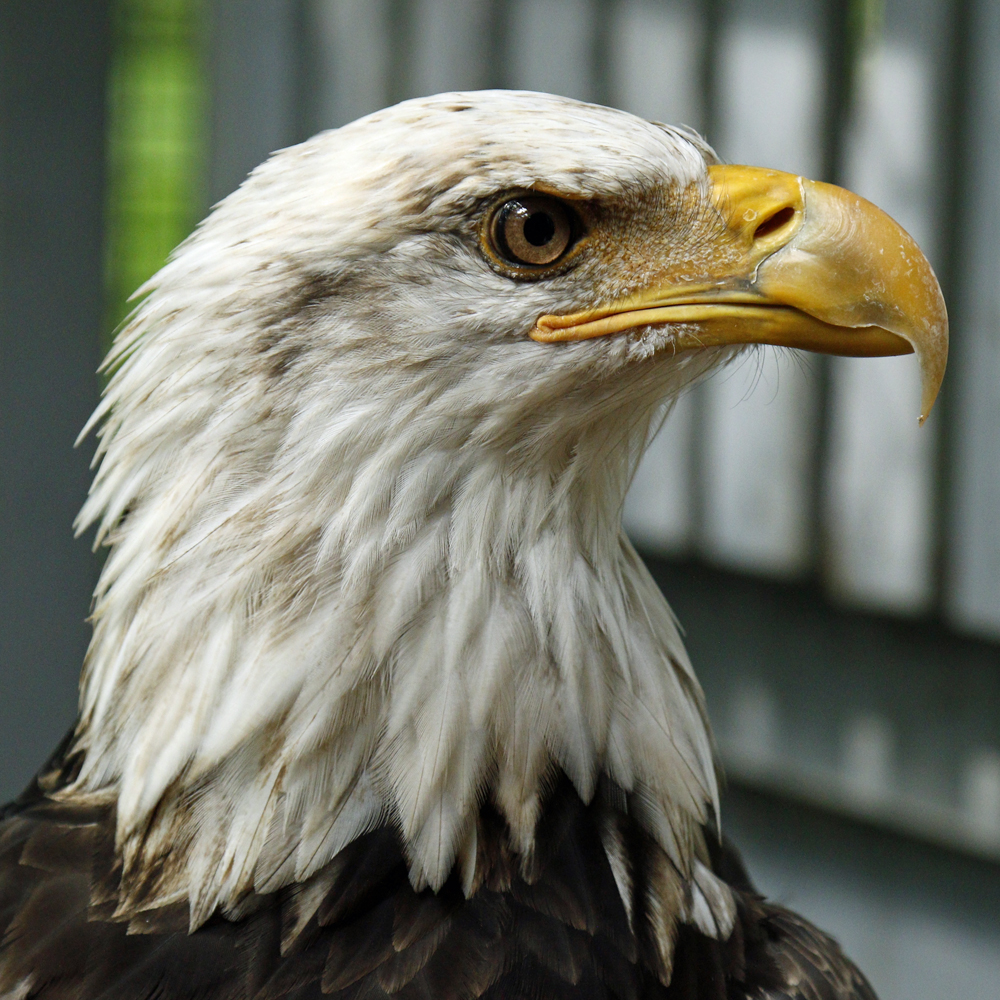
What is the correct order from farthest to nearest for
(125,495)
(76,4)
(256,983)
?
(76,4) < (125,495) < (256,983)

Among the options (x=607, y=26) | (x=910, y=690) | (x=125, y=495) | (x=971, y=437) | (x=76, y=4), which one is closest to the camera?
(x=125, y=495)

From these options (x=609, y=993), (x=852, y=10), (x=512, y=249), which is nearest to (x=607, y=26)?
(x=852, y=10)

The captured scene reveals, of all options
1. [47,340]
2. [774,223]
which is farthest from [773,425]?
[47,340]

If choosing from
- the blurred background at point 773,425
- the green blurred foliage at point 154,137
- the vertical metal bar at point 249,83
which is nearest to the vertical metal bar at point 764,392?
the blurred background at point 773,425

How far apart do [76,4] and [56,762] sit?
246 cm

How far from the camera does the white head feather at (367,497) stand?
3.85 feet

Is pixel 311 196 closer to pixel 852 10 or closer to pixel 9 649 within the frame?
pixel 852 10

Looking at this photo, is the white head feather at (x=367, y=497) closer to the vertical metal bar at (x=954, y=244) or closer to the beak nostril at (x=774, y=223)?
the beak nostril at (x=774, y=223)

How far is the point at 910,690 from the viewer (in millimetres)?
2744

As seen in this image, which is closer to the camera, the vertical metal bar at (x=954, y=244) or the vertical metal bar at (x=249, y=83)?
the vertical metal bar at (x=954, y=244)

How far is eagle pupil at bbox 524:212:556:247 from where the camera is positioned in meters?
1.18

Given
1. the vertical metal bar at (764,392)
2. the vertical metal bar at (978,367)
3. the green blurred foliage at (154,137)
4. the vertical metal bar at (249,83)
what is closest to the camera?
the vertical metal bar at (978,367)

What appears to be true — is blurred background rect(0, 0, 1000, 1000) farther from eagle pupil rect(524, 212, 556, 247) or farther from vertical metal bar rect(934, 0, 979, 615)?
eagle pupil rect(524, 212, 556, 247)

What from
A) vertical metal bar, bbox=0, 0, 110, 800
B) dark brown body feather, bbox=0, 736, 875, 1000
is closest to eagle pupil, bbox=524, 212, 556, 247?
dark brown body feather, bbox=0, 736, 875, 1000
